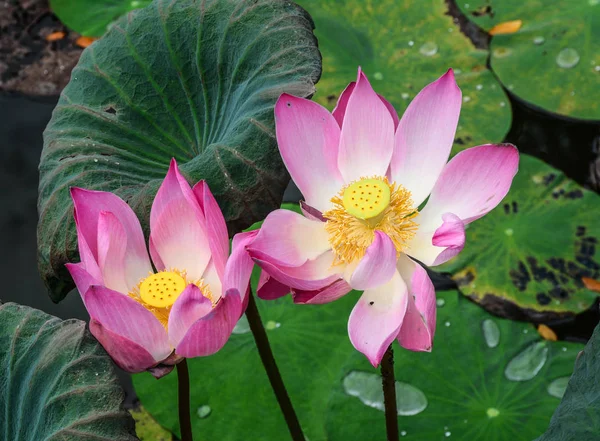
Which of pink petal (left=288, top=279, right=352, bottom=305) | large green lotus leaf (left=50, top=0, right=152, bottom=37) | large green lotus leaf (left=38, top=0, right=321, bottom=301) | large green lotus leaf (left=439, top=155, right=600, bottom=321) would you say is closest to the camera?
pink petal (left=288, top=279, right=352, bottom=305)

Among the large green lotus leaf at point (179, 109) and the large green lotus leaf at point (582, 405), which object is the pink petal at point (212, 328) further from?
the large green lotus leaf at point (582, 405)

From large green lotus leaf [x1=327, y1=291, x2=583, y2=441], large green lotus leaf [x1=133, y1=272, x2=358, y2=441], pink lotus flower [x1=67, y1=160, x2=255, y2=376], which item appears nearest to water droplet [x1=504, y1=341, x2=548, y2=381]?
large green lotus leaf [x1=327, y1=291, x2=583, y2=441]

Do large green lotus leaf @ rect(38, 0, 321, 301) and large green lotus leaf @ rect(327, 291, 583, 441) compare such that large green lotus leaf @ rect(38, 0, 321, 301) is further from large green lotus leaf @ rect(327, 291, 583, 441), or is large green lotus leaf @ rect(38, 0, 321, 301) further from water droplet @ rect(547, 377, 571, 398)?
water droplet @ rect(547, 377, 571, 398)

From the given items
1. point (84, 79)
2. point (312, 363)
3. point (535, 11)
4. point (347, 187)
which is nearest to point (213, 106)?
point (84, 79)

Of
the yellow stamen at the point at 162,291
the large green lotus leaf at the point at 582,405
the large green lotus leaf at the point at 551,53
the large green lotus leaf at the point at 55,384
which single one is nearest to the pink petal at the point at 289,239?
the yellow stamen at the point at 162,291

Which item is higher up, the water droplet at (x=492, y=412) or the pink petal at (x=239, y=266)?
the pink petal at (x=239, y=266)
